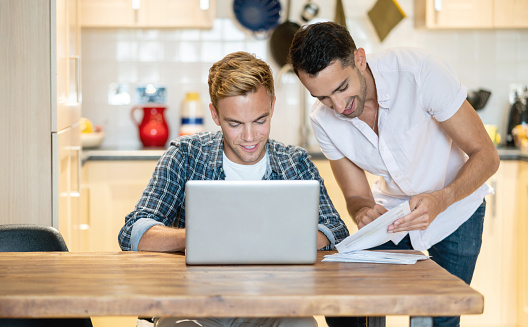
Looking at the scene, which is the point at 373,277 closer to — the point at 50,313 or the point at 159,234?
the point at 159,234

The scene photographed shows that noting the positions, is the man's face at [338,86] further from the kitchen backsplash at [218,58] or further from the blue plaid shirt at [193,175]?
the kitchen backsplash at [218,58]

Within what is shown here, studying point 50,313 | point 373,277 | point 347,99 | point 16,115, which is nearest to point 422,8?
point 347,99

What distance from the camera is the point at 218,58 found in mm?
3990

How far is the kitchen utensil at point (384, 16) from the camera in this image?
390 cm

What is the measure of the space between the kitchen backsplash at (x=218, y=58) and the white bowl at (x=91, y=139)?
21 centimetres

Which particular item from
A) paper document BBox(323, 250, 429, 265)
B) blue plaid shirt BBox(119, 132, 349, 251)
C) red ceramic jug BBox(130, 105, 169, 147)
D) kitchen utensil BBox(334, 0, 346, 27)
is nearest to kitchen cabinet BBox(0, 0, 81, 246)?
blue plaid shirt BBox(119, 132, 349, 251)

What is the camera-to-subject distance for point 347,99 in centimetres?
189

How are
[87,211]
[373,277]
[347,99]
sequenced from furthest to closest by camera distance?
1. [87,211]
2. [347,99]
3. [373,277]

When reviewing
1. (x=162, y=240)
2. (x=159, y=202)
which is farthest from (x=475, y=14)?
(x=162, y=240)

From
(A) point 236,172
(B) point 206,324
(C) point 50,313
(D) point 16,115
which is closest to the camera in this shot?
(C) point 50,313

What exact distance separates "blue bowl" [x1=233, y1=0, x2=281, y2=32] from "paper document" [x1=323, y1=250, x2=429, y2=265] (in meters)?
2.44

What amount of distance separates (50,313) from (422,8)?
122 inches

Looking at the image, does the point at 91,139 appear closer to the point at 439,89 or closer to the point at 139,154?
the point at 139,154

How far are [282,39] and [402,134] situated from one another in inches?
76.4
